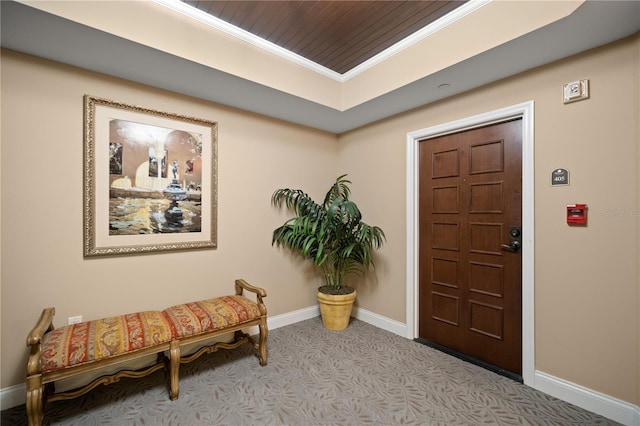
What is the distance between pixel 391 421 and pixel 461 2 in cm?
279

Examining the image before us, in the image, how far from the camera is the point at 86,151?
6.59 ft

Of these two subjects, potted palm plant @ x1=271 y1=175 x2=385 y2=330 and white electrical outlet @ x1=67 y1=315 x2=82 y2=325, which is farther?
potted palm plant @ x1=271 y1=175 x2=385 y2=330

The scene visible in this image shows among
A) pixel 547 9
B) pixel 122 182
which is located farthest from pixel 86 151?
pixel 547 9

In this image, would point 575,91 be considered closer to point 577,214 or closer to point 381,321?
point 577,214

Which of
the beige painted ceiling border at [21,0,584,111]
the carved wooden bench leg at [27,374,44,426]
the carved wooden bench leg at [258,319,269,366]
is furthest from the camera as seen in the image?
the carved wooden bench leg at [258,319,269,366]

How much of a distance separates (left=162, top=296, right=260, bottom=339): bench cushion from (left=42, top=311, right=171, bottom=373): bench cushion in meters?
0.08

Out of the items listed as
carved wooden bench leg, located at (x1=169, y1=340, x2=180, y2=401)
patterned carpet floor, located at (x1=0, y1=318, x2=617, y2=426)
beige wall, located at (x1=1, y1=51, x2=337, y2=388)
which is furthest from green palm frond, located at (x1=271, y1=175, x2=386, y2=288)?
carved wooden bench leg, located at (x1=169, y1=340, x2=180, y2=401)

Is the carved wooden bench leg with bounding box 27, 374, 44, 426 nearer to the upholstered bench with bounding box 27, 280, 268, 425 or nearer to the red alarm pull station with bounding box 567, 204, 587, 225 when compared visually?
the upholstered bench with bounding box 27, 280, 268, 425

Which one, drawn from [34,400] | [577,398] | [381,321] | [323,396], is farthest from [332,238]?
[34,400]

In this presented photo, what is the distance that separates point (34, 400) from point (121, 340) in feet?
1.41

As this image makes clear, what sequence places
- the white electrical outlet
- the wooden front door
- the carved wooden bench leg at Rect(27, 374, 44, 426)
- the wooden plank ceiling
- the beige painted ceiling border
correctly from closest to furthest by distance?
the carved wooden bench leg at Rect(27, 374, 44, 426), the beige painted ceiling border, the wooden plank ceiling, the white electrical outlet, the wooden front door

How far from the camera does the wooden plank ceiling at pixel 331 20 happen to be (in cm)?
188

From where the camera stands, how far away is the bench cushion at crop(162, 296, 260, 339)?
1.96 meters

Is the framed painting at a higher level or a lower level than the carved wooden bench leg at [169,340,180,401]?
higher
